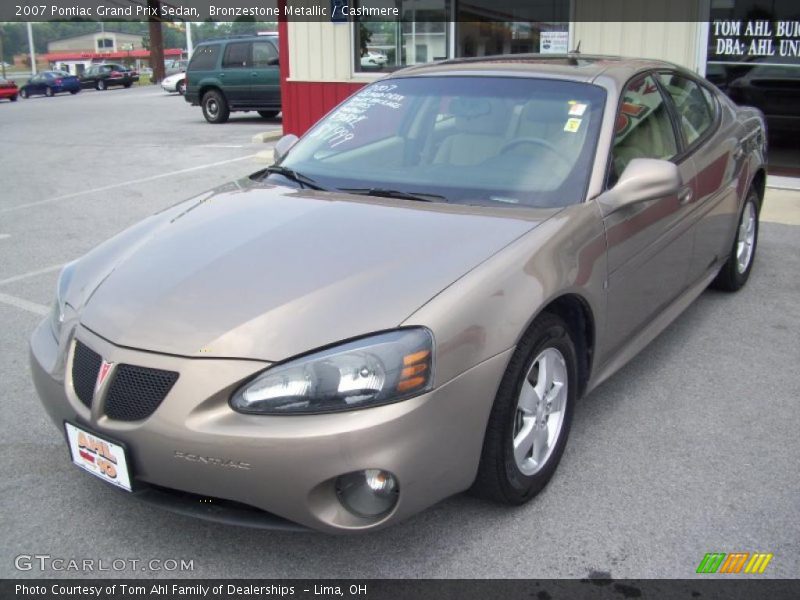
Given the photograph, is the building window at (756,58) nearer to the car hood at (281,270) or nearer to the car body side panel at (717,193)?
the car body side panel at (717,193)

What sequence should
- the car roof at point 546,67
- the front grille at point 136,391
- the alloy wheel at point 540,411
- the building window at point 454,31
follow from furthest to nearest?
1. the building window at point 454,31
2. the car roof at point 546,67
3. the alloy wheel at point 540,411
4. the front grille at point 136,391

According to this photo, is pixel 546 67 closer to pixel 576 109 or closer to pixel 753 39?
pixel 576 109

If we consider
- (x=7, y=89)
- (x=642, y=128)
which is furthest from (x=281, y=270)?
(x=7, y=89)

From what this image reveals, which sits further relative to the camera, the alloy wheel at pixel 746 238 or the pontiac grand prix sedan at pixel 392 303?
the alloy wheel at pixel 746 238

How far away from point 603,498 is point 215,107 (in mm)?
17084

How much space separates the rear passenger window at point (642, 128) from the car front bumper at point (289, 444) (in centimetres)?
146

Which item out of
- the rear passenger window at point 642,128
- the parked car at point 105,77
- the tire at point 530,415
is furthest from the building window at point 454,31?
the parked car at point 105,77

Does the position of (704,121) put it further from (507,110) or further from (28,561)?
(28,561)

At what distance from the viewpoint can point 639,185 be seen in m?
3.26

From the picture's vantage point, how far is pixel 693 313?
4.98 m

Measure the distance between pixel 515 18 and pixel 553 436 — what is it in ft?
25.1

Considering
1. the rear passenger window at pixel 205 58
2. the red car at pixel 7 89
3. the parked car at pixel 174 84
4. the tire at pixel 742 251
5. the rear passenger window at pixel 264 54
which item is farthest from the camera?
the red car at pixel 7 89

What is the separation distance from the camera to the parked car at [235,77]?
698 inches

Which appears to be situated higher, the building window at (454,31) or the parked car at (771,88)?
the building window at (454,31)
